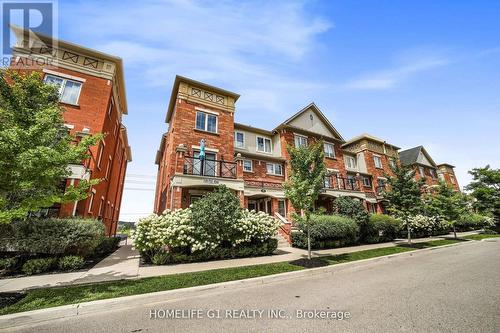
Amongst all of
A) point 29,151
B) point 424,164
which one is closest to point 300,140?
point 29,151

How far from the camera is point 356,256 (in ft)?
36.1

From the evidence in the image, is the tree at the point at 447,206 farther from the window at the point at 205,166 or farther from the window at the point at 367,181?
the window at the point at 205,166

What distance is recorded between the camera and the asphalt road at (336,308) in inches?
150

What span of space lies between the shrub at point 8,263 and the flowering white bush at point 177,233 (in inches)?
152

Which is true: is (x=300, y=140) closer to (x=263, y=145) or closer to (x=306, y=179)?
(x=263, y=145)

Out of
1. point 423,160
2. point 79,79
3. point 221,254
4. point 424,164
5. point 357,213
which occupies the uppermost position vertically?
point 423,160

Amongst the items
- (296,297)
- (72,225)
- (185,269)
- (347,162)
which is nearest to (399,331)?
(296,297)

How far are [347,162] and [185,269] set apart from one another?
25.7 metres

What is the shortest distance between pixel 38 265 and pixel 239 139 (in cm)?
1546

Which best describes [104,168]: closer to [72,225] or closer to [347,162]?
[72,225]

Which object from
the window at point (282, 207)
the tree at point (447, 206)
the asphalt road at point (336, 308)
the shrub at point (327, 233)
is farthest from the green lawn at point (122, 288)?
the tree at point (447, 206)

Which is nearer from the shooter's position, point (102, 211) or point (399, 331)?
point (399, 331)

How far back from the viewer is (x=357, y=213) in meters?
17.0

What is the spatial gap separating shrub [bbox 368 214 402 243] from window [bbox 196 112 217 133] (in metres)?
15.1
